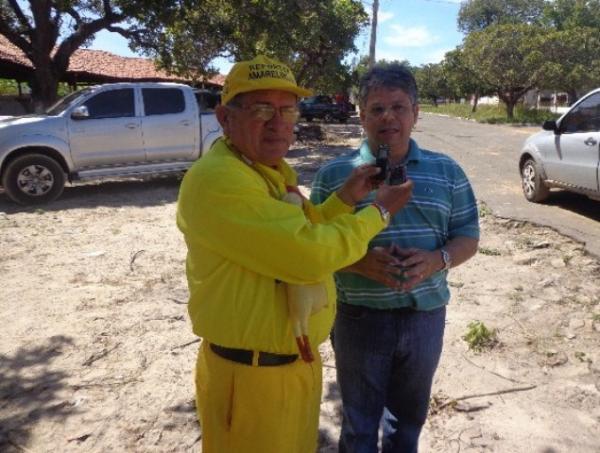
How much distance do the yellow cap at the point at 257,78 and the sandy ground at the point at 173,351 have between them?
194 cm

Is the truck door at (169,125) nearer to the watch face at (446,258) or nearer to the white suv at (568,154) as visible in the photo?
the white suv at (568,154)

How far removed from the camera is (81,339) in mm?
3736

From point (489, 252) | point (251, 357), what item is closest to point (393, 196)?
point (251, 357)

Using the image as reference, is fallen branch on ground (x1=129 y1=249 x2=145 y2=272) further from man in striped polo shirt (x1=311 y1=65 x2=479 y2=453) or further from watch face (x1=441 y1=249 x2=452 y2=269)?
watch face (x1=441 y1=249 x2=452 y2=269)

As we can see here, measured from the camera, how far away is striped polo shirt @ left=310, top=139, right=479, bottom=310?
1860mm

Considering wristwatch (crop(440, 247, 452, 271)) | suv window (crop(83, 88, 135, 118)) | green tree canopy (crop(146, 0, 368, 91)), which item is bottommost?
wristwatch (crop(440, 247, 452, 271))

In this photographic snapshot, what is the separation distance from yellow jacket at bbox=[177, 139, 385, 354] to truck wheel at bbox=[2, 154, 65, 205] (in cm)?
740

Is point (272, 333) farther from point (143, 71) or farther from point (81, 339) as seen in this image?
point (143, 71)

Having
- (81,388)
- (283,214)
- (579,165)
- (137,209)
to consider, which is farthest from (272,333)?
(137,209)

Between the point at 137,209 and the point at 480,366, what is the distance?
19.4ft

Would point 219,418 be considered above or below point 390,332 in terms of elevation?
below

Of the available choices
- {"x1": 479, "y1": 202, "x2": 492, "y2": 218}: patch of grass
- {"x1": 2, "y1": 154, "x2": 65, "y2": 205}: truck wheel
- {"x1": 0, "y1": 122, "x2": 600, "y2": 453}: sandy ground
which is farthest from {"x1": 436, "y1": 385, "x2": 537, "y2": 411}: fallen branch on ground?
{"x1": 2, "y1": 154, "x2": 65, "y2": 205}: truck wheel

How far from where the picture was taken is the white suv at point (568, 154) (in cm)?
623

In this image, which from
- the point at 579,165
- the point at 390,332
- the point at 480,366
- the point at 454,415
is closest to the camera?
the point at 390,332
